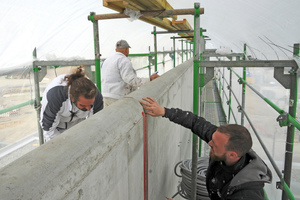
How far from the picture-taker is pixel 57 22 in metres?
4.20

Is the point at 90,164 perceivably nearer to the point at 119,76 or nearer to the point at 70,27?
the point at 119,76

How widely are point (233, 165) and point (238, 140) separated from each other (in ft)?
0.76

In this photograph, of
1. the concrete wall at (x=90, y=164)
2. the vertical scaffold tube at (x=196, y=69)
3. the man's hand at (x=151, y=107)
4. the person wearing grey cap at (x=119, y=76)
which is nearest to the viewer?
the concrete wall at (x=90, y=164)

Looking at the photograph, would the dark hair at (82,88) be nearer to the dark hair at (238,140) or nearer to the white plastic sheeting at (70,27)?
the dark hair at (238,140)

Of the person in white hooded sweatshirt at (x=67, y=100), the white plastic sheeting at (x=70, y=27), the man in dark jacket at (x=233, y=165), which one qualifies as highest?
the white plastic sheeting at (x=70, y=27)

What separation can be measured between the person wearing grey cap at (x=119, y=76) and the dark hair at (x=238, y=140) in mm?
2323

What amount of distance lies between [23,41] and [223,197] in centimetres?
300

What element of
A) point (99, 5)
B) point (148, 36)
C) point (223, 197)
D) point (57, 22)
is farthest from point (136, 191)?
point (148, 36)

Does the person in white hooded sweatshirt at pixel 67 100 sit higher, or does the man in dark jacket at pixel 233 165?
the person in white hooded sweatshirt at pixel 67 100

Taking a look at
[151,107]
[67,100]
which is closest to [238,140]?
[151,107]

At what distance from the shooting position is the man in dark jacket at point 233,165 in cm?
189

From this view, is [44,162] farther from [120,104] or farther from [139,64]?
→ [139,64]

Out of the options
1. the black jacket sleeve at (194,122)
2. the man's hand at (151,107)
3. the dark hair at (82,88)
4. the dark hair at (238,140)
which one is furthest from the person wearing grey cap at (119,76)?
the dark hair at (238,140)

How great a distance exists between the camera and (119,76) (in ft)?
14.3
